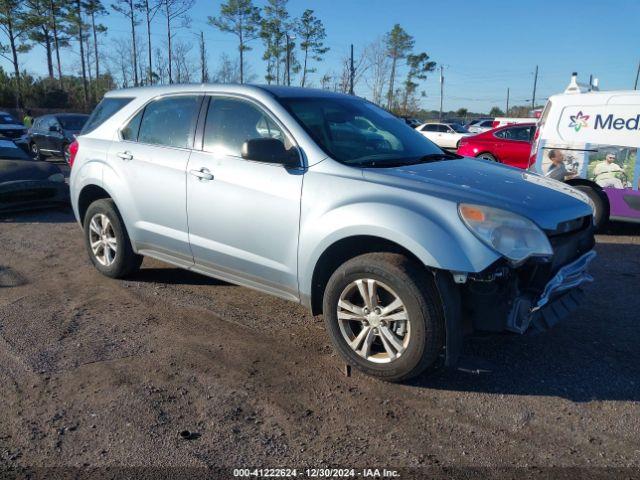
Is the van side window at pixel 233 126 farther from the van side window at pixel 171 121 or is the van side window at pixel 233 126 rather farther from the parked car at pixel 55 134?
the parked car at pixel 55 134

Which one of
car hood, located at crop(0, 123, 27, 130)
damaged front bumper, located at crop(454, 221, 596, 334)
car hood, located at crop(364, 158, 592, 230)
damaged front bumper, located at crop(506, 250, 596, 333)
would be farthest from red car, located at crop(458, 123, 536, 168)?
car hood, located at crop(0, 123, 27, 130)

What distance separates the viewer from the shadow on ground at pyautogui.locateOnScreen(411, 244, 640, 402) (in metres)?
3.48

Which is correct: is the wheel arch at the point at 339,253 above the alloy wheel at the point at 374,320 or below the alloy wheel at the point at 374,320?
above

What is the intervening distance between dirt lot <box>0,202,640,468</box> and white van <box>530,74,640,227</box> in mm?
2919

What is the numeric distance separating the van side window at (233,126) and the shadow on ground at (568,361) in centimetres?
207

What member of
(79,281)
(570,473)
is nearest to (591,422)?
(570,473)

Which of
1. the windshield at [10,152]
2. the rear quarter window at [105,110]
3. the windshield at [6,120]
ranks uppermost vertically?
the rear quarter window at [105,110]

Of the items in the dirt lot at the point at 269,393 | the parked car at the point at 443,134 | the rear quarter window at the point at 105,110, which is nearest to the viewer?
the dirt lot at the point at 269,393

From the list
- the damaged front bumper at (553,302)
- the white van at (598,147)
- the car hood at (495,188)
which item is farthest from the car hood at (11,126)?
the damaged front bumper at (553,302)

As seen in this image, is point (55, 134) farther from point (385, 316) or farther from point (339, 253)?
point (385, 316)

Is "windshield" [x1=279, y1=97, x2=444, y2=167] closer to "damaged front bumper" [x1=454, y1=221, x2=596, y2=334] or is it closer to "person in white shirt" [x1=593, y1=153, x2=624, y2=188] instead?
"damaged front bumper" [x1=454, y1=221, x2=596, y2=334]

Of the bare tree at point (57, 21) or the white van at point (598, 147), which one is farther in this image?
the bare tree at point (57, 21)

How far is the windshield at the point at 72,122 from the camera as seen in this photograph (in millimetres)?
17531

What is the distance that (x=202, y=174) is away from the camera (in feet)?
14.2
